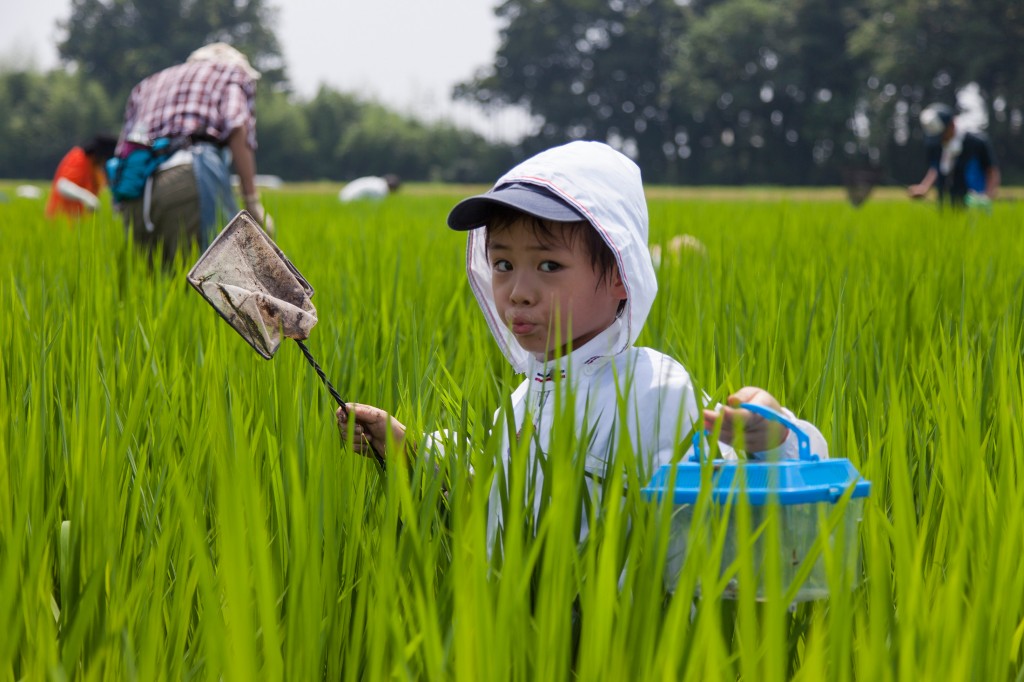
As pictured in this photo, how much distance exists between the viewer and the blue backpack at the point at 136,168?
3.27 metres

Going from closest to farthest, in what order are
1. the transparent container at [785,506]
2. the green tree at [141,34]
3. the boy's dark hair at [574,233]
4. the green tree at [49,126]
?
the transparent container at [785,506]
the boy's dark hair at [574,233]
the green tree at [49,126]
the green tree at [141,34]

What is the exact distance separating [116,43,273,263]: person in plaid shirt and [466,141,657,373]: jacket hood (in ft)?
7.45

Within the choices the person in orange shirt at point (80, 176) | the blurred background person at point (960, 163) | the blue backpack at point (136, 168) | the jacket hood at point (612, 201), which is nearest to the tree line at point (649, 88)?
the blurred background person at point (960, 163)

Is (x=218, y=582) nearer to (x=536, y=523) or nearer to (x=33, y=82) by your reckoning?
(x=536, y=523)

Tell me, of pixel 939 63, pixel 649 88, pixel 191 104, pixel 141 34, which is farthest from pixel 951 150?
pixel 141 34

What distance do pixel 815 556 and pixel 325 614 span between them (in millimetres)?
348

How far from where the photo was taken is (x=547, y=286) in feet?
3.40

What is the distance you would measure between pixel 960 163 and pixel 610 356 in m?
5.88

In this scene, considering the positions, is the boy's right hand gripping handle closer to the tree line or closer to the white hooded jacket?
the white hooded jacket

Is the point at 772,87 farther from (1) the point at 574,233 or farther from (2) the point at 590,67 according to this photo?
(1) the point at 574,233

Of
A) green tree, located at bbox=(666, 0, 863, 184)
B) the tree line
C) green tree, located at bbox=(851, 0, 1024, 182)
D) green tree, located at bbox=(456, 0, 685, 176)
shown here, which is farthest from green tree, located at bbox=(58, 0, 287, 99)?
green tree, located at bbox=(851, 0, 1024, 182)

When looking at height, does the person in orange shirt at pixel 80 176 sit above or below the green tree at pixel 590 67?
below

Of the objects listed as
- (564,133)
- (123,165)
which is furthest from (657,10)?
(123,165)

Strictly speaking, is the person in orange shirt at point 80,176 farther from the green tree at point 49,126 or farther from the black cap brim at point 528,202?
the green tree at point 49,126
